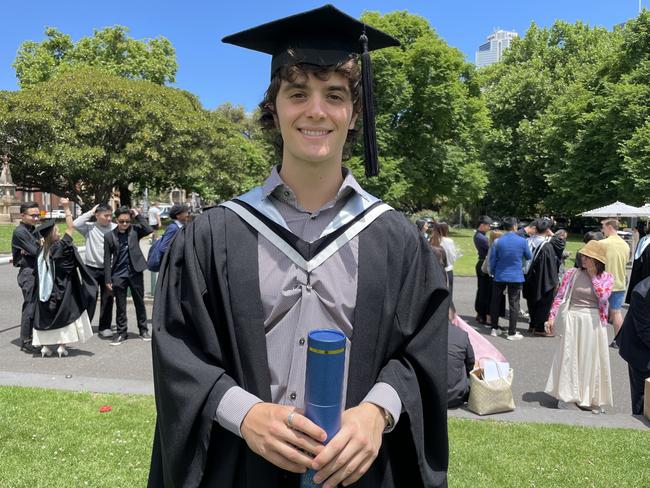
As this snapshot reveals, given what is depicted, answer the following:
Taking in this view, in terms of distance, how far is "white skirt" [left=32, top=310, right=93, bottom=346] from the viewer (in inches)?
262

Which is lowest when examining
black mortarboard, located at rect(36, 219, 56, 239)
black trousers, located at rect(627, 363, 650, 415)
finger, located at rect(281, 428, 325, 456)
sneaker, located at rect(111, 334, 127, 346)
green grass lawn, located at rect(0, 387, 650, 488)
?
sneaker, located at rect(111, 334, 127, 346)

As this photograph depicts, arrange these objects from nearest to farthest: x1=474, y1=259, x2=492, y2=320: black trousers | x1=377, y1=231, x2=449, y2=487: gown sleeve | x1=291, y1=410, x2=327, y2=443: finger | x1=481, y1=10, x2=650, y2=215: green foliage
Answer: x1=291, y1=410, x2=327, y2=443: finger → x1=377, y1=231, x2=449, y2=487: gown sleeve → x1=474, y1=259, x2=492, y2=320: black trousers → x1=481, y1=10, x2=650, y2=215: green foliage

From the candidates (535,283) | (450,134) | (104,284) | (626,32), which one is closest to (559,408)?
(535,283)

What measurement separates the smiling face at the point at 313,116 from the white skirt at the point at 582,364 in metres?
4.74

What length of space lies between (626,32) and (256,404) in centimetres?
3409

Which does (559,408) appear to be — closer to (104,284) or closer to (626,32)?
(104,284)

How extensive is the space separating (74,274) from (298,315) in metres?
6.29

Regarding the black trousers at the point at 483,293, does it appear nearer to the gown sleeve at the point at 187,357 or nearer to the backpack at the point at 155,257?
the backpack at the point at 155,257

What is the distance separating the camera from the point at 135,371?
20.6 feet

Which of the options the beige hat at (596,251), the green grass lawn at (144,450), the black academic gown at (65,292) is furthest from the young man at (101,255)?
the beige hat at (596,251)

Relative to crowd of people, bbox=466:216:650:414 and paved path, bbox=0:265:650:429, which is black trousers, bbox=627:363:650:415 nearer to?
crowd of people, bbox=466:216:650:414

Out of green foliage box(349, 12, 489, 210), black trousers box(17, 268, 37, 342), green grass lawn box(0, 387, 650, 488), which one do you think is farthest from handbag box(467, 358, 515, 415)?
green foliage box(349, 12, 489, 210)

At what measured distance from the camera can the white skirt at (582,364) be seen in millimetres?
5301

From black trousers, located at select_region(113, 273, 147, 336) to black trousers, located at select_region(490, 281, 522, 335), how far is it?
5.42 metres
